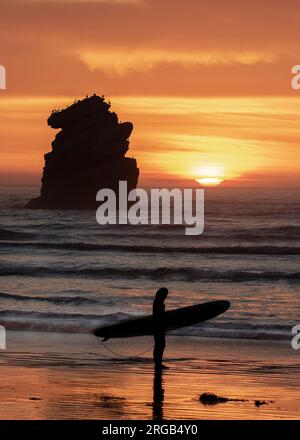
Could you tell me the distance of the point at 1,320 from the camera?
86.1ft

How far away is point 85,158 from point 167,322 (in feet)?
258

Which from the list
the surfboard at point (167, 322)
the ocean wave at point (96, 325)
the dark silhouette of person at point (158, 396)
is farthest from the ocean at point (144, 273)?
the dark silhouette of person at point (158, 396)

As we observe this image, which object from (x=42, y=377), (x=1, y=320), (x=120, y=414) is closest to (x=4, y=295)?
Result: (x=1, y=320)

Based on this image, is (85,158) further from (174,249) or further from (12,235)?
(174,249)

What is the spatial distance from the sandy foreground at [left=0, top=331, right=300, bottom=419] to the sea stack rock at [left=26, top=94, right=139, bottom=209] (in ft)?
234

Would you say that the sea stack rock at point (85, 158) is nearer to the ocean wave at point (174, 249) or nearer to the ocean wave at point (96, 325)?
the ocean wave at point (174, 249)

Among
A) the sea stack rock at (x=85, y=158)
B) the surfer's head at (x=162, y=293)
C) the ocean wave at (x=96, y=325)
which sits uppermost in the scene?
the sea stack rock at (x=85, y=158)

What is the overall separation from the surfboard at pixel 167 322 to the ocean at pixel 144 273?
3129mm

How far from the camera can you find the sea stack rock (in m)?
94.9

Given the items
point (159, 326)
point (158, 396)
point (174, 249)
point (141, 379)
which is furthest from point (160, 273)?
point (158, 396)

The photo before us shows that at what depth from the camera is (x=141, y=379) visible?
1781 centimetres

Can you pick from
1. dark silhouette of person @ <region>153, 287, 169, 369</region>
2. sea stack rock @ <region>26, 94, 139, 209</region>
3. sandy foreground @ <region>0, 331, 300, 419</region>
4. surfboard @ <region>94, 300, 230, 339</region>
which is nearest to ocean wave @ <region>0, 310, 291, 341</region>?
sandy foreground @ <region>0, 331, 300, 419</region>

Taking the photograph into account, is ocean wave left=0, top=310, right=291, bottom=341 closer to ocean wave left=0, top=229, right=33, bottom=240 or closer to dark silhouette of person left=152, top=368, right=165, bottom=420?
dark silhouette of person left=152, top=368, right=165, bottom=420

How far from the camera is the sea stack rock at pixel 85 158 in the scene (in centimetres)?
9488
